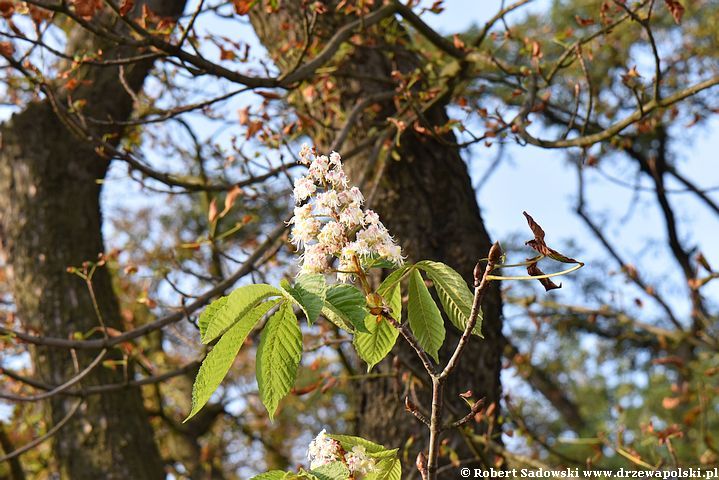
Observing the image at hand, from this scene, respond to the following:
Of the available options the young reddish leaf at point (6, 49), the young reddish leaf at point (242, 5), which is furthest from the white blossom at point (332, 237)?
the young reddish leaf at point (6, 49)

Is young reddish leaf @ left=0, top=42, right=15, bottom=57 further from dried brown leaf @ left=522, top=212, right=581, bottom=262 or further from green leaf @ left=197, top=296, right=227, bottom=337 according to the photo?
dried brown leaf @ left=522, top=212, right=581, bottom=262

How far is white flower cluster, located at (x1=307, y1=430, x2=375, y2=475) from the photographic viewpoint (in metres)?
1.07

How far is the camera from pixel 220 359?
98 cm

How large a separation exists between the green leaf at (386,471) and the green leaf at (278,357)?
197 millimetres

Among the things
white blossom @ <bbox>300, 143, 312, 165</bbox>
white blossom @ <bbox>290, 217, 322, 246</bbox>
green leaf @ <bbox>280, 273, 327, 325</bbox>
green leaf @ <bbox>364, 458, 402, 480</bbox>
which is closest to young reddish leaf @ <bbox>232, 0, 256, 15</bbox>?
white blossom @ <bbox>300, 143, 312, 165</bbox>

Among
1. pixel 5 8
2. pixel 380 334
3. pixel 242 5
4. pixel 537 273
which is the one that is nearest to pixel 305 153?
pixel 380 334

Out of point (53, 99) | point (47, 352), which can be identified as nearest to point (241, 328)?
point (53, 99)

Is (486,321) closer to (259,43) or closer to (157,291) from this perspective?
(259,43)

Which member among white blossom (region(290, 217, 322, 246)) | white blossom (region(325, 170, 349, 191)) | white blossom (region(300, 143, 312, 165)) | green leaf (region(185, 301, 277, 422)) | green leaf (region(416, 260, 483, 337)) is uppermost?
white blossom (region(300, 143, 312, 165))

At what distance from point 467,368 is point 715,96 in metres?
4.87

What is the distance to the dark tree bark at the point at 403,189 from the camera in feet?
8.08

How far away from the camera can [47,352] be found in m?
2.96

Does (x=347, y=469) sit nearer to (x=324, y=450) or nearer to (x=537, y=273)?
(x=324, y=450)

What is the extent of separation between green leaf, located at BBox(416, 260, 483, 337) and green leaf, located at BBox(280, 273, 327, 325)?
0.60ft
